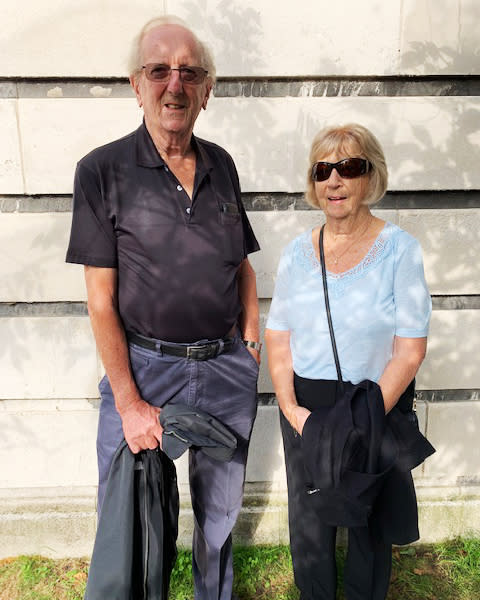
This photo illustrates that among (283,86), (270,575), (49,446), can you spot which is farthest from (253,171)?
(270,575)

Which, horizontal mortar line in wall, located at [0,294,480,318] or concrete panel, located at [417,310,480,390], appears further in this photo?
concrete panel, located at [417,310,480,390]

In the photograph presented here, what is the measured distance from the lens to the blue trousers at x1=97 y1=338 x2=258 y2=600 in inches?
97.1

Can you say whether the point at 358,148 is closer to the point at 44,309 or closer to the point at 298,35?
the point at 298,35

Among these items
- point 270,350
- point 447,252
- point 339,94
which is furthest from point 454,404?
point 339,94

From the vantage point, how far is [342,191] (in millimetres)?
2316

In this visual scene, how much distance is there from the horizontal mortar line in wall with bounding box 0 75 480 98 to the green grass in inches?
125

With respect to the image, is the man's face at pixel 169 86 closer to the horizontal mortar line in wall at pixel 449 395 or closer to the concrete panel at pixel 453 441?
the horizontal mortar line in wall at pixel 449 395

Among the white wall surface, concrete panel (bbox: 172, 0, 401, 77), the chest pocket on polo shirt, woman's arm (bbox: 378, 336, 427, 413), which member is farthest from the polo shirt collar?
woman's arm (bbox: 378, 336, 427, 413)

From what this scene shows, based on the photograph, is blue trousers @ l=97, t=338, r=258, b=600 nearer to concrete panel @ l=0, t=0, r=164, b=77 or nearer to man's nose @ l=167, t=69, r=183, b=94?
man's nose @ l=167, t=69, r=183, b=94

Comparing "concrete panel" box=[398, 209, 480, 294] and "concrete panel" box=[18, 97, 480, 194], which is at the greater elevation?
"concrete panel" box=[18, 97, 480, 194]

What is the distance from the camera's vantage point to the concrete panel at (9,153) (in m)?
3.20

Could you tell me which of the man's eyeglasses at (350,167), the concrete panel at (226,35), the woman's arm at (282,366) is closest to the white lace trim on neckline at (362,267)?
the man's eyeglasses at (350,167)

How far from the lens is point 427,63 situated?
3273 millimetres

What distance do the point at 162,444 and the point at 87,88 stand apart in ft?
7.45
